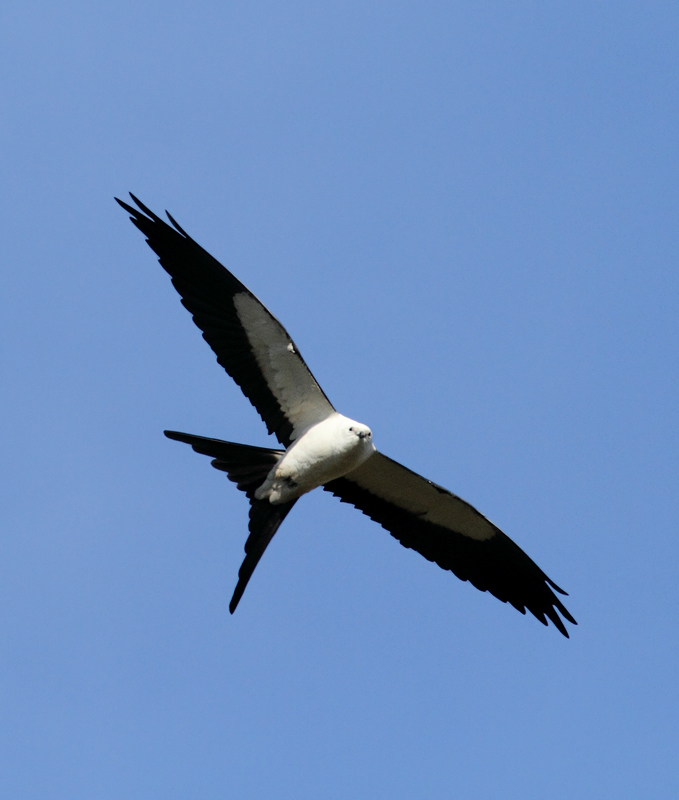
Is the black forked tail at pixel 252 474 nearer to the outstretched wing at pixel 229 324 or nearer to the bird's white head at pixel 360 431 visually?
the outstretched wing at pixel 229 324

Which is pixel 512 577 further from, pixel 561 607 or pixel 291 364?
pixel 291 364

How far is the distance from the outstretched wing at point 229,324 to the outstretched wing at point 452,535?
42.2 inches

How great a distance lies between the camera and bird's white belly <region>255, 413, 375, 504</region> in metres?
8.33

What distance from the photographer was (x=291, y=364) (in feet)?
28.0

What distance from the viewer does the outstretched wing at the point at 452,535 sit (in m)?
9.20

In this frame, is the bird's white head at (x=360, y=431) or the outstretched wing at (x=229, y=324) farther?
the outstretched wing at (x=229, y=324)

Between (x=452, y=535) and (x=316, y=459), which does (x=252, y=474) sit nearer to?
(x=316, y=459)

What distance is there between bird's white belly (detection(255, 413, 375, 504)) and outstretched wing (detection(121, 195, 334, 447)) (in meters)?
0.36

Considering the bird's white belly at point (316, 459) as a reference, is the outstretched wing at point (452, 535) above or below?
above

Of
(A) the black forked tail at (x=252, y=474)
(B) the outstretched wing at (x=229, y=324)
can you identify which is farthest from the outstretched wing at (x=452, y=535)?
(B) the outstretched wing at (x=229, y=324)

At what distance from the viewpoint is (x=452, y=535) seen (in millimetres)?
9531

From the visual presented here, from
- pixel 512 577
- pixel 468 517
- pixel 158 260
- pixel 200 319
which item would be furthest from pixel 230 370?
pixel 512 577

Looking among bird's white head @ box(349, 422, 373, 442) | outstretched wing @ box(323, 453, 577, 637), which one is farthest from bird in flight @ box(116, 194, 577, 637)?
outstretched wing @ box(323, 453, 577, 637)

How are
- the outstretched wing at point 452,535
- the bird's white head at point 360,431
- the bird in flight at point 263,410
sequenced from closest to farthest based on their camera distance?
the bird's white head at point 360,431 → the bird in flight at point 263,410 → the outstretched wing at point 452,535
